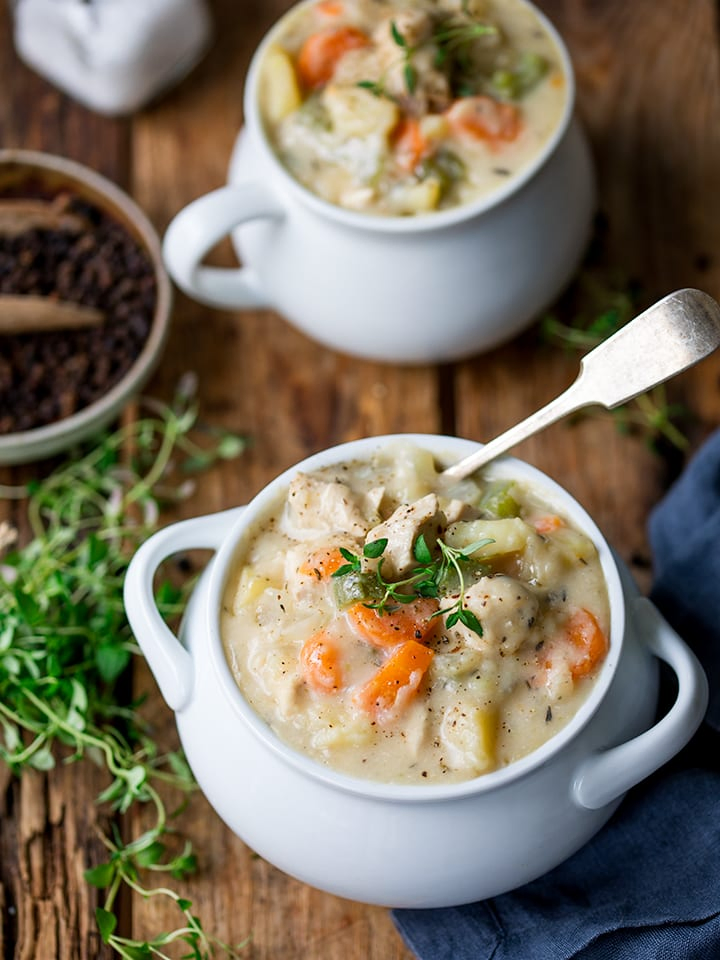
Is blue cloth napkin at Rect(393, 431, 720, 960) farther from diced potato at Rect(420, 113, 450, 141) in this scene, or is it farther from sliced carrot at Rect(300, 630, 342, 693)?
diced potato at Rect(420, 113, 450, 141)

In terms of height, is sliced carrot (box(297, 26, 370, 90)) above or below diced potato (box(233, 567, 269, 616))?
above

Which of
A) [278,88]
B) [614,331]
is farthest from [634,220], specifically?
[278,88]

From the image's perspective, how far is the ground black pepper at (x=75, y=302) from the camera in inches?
88.7

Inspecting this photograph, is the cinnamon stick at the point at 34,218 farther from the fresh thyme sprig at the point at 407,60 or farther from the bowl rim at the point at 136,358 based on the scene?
the fresh thyme sprig at the point at 407,60

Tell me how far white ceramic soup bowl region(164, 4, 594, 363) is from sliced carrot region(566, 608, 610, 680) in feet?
2.29

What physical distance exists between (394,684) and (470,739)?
11 centimetres

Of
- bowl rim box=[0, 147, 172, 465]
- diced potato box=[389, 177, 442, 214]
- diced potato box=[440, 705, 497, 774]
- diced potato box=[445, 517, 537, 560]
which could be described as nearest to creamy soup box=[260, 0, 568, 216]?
diced potato box=[389, 177, 442, 214]

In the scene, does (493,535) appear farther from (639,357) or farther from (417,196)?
(417,196)

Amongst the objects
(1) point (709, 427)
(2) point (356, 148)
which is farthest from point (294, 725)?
(1) point (709, 427)

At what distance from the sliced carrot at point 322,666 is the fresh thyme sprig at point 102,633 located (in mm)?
523

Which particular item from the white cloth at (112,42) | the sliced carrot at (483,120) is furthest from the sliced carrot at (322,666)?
the white cloth at (112,42)

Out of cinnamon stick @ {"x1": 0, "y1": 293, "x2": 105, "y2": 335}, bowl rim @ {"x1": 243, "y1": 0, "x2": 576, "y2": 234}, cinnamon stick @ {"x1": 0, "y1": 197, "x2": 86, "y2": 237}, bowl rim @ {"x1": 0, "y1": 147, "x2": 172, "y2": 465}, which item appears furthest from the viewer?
cinnamon stick @ {"x1": 0, "y1": 197, "x2": 86, "y2": 237}

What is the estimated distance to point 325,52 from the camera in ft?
6.66

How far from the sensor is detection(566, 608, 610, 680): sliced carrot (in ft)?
4.95
